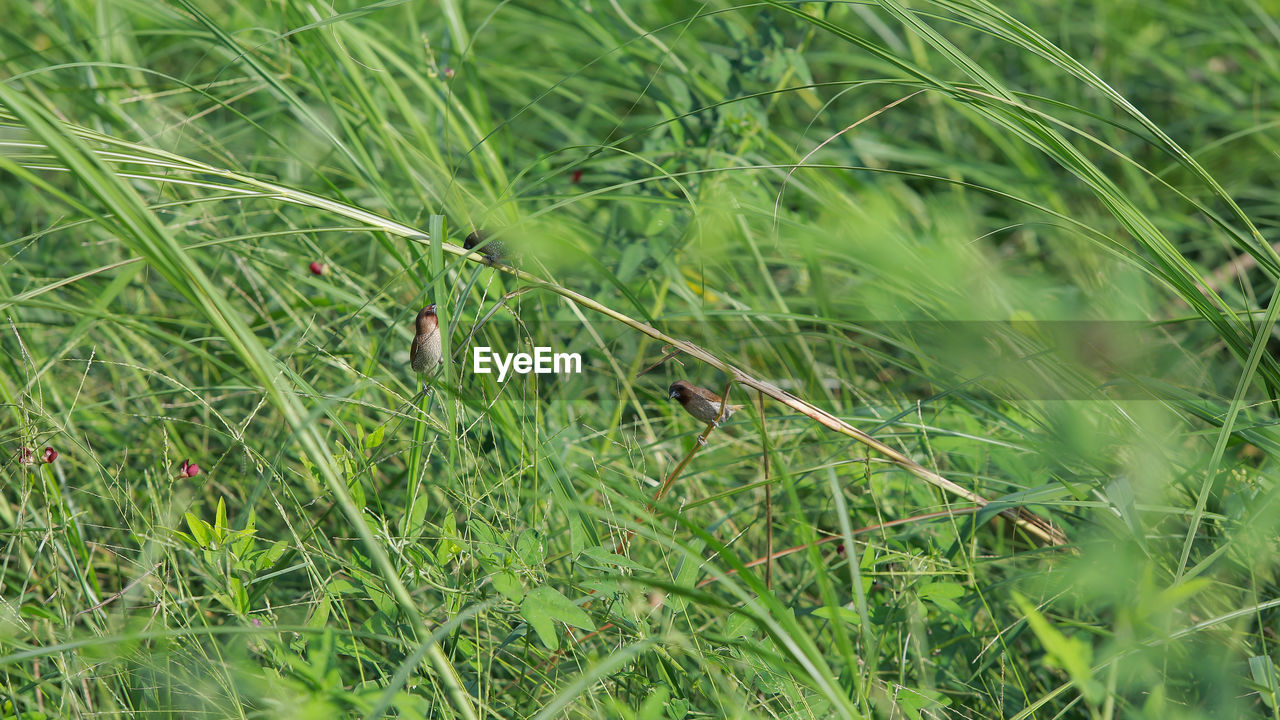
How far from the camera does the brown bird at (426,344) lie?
1.13 metres

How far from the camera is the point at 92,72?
1.92 metres

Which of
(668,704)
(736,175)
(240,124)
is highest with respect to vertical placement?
(240,124)

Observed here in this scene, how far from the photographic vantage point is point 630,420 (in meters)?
1.70

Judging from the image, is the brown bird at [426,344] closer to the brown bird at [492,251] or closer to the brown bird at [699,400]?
the brown bird at [492,251]

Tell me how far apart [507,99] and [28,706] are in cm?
184

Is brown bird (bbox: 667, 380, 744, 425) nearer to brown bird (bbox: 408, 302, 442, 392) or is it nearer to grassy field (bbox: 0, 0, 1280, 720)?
grassy field (bbox: 0, 0, 1280, 720)

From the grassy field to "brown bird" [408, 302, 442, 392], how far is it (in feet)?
0.09

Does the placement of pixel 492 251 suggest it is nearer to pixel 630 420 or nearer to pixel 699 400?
pixel 699 400

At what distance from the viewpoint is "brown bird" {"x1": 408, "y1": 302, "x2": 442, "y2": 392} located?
1130 millimetres

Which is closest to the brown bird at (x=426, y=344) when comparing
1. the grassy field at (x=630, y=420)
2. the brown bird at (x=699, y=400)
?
the grassy field at (x=630, y=420)

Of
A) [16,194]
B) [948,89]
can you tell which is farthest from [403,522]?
[16,194]

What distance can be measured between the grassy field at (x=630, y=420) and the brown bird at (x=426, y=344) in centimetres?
3

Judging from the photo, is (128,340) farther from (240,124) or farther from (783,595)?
(783,595)

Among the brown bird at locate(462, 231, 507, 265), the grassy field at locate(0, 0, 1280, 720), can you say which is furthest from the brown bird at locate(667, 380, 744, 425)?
the brown bird at locate(462, 231, 507, 265)
